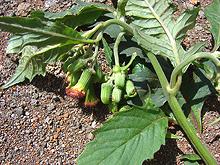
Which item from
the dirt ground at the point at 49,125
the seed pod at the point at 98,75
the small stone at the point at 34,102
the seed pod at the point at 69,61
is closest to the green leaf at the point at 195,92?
the dirt ground at the point at 49,125

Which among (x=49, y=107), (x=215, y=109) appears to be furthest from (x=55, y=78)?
(x=215, y=109)

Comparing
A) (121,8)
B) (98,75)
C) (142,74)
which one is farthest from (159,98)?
(121,8)

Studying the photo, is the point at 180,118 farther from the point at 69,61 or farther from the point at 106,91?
the point at 69,61

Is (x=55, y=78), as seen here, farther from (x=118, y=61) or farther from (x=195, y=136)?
(x=195, y=136)

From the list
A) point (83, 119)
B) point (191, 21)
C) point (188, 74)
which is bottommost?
point (83, 119)

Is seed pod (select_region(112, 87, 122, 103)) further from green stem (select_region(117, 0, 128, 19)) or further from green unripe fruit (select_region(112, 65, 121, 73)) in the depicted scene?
green stem (select_region(117, 0, 128, 19))

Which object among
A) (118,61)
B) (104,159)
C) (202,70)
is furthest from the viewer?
(202,70)

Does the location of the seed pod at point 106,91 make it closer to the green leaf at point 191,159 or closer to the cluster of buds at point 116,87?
the cluster of buds at point 116,87
